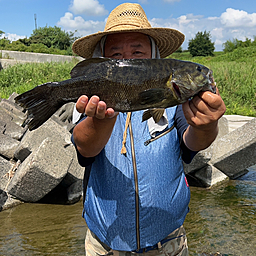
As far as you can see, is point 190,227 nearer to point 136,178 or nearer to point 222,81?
point 136,178

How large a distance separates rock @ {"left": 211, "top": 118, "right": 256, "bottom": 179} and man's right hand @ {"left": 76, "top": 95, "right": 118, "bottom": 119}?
14.6ft

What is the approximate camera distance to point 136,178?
2184 millimetres

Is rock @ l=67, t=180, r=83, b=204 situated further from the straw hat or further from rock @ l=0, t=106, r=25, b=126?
rock @ l=0, t=106, r=25, b=126

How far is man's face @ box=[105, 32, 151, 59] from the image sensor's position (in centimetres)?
240

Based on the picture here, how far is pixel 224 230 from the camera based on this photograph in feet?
14.7

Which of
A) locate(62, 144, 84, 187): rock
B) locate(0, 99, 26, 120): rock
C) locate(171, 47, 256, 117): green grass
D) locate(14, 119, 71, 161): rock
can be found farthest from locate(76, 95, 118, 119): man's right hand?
locate(171, 47, 256, 117): green grass

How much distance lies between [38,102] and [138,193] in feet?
3.20

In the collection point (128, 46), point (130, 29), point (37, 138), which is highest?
point (130, 29)

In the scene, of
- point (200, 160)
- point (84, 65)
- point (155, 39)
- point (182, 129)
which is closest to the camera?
point (84, 65)

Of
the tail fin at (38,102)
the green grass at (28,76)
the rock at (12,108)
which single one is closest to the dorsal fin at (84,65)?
the tail fin at (38,102)

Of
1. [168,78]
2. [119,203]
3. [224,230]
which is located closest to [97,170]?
[119,203]

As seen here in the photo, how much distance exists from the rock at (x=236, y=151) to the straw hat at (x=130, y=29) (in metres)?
3.44

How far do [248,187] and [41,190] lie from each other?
4082 mm

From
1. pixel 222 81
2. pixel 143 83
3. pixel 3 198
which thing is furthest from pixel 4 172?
pixel 222 81
